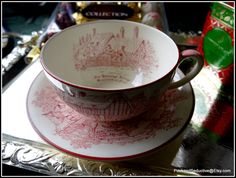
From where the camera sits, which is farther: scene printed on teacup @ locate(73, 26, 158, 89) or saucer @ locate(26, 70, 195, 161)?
scene printed on teacup @ locate(73, 26, 158, 89)

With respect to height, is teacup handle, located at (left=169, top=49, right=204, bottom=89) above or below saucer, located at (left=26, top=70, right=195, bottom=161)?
above

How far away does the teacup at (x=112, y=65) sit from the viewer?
0.30m

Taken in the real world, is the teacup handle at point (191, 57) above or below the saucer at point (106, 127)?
above

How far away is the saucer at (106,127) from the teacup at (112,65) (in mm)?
22

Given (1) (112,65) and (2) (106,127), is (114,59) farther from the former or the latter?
(2) (106,127)

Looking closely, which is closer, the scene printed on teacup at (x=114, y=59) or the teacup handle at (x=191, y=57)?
the teacup handle at (x=191, y=57)

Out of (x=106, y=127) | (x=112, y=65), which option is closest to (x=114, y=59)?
(x=112, y=65)

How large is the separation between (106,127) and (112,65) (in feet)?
0.56

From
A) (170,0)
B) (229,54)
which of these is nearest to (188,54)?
(229,54)

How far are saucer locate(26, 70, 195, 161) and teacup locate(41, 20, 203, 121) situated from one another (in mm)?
22

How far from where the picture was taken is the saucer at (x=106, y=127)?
32 cm

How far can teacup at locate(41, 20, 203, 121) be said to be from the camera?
30cm

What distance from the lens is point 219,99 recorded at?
1.69ft

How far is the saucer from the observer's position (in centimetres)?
32
